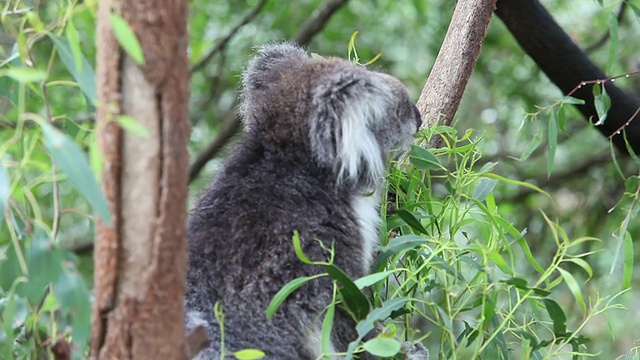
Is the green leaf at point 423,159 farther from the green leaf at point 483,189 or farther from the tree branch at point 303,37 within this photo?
the tree branch at point 303,37

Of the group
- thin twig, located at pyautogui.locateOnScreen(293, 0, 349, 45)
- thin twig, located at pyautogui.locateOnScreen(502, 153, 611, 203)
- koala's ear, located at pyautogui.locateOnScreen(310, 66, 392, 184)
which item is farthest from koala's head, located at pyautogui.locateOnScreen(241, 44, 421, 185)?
thin twig, located at pyautogui.locateOnScreen(502, 153, 611, 203)

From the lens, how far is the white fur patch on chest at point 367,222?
84.2 inches

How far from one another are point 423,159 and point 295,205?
1.11 ft

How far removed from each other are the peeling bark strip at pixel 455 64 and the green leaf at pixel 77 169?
5.17 ft

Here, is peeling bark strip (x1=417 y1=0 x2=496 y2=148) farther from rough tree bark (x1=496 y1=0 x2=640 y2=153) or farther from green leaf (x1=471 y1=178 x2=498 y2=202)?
rough tree bark (x1=496 y1=0 x2=640 y2=153)

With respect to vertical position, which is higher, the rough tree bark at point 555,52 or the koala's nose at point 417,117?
the rough tree bark at point 555,52

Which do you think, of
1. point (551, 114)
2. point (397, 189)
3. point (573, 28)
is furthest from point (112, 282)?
point (573, 28)

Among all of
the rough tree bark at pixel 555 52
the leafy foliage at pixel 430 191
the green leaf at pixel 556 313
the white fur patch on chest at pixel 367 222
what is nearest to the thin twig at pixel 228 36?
the leafy foliage at pixel 430 191

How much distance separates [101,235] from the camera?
1.22 metres

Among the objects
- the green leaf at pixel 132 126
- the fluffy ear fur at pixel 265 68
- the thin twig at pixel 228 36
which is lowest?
the green leaf at pixel 132 126

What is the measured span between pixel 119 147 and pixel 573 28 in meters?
4.46

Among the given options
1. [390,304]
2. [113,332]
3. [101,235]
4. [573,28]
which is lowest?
[390,304]

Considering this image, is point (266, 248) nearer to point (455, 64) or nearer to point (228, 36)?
point (455, 64)

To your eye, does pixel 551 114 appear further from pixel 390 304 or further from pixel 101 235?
pixel 101 235
